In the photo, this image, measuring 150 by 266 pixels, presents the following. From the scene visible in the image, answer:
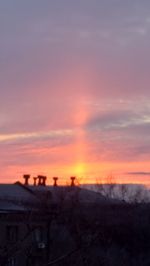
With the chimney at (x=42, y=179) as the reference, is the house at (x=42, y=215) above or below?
below

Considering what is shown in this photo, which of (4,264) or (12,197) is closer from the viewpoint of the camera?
(4,264)

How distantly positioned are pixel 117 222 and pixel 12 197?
8.47 metres

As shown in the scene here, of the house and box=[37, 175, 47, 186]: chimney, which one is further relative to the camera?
box=[37, 175, 47, 186]: chimney

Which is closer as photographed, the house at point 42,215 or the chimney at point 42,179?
the house at point 42,215

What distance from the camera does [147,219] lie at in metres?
50.3

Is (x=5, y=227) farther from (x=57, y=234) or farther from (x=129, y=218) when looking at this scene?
(x=129, y=218)

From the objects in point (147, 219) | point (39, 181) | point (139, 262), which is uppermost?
point (39, 181)

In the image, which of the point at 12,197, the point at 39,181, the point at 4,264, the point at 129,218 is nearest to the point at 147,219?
the point at 129,218

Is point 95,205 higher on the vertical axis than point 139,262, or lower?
higher

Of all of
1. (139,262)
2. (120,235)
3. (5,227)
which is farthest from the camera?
(120,235)

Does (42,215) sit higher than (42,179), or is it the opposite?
(42,179)

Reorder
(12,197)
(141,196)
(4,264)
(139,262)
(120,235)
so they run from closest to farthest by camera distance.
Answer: (4,264) < (139,262) < (120,235) < (12,197) < (141,196)

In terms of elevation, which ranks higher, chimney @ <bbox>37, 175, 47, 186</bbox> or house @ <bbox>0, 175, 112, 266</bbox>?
chimney @ <bbox>37, 175, 47, 186</bbox>

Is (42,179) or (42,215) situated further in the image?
(42,179)
